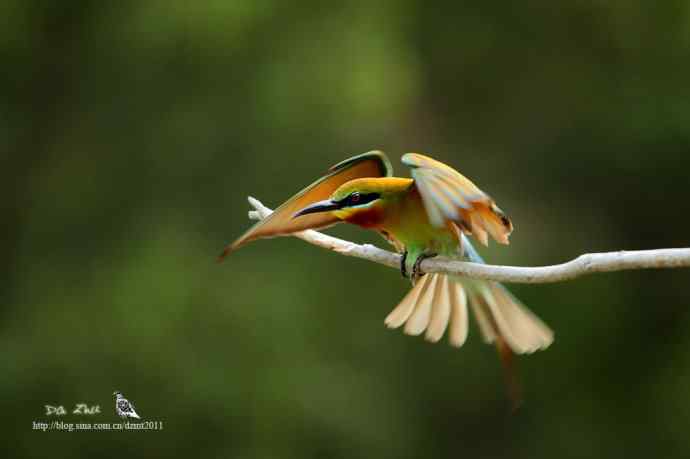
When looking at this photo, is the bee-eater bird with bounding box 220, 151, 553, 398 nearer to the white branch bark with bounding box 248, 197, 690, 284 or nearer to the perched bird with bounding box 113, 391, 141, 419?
the white branch bark with bounding box 248, 197, 690, 284

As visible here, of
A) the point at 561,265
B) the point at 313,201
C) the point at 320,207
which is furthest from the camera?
the point at 313,201

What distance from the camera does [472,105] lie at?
4887 mm

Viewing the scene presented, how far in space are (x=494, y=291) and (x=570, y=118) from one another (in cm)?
278

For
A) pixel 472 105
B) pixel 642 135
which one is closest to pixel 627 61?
pixel 642 135

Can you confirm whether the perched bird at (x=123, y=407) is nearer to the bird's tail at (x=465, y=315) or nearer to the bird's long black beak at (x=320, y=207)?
the bird's tail at (x=465, y=315)

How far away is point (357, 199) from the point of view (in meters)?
1.85

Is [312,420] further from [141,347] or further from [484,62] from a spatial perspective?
[484,62]

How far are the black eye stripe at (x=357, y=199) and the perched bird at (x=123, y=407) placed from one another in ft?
8.19

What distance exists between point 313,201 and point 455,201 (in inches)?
14.9

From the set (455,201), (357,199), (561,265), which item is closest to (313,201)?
(357,199)

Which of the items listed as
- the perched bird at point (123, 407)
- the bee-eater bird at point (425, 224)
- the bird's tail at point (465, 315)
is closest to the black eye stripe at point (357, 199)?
the bee-eater bird at point (425, 224)

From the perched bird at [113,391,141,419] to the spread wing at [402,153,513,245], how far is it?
2.66m

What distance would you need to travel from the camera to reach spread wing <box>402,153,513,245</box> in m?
1.59

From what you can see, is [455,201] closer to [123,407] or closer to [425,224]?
[425,224]
